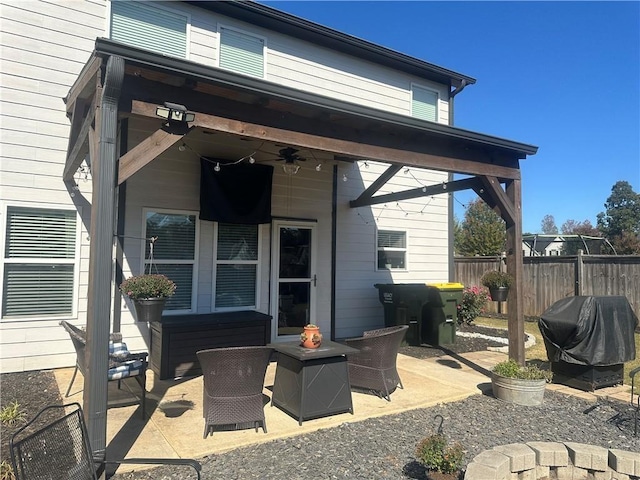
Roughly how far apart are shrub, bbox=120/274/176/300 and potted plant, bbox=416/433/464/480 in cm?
244

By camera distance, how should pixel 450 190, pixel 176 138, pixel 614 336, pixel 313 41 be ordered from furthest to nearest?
pixel 313 41, pixel 450 190, pixel 614 336, pixel 176 138

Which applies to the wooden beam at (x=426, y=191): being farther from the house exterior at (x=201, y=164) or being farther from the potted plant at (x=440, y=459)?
the potted plant at (x=440, y=459)

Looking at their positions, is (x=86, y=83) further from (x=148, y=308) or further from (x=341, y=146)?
(x=341, y=146)

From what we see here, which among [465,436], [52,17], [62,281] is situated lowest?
[465,436]

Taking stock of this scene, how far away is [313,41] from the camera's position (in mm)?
7973

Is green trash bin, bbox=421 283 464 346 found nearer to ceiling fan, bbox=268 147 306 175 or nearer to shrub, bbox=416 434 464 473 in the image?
ceiling fan, bbox=268 147 306 175

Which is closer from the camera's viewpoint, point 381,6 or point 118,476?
point 118,476

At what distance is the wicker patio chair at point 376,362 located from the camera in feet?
15.1

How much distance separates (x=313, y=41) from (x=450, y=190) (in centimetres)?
396

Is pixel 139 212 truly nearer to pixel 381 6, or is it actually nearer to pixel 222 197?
pixel 222 197

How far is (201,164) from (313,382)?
149 inches

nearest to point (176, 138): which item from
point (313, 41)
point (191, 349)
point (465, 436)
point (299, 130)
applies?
point (299, 130)

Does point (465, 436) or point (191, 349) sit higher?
point (191, 349)

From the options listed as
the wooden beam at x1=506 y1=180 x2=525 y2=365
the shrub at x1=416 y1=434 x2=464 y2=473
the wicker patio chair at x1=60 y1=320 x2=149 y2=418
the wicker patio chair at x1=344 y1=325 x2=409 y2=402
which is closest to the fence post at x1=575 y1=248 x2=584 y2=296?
the wooden beam at x1=506 y1=180 x2=525 y2=365
